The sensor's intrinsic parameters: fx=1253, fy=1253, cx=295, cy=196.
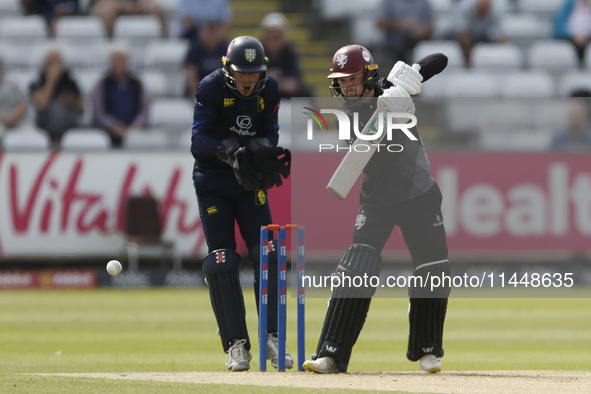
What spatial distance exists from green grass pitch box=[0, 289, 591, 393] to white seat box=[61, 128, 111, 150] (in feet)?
5.89

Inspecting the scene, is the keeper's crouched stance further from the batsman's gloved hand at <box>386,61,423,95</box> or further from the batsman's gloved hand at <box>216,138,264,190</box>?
the batsman's gloved hand at <box>386,61,423,95</box>

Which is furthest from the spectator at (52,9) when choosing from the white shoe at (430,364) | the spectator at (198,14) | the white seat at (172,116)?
the white shoe at (430,364)

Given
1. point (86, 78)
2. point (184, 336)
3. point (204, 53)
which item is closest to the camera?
point (184, 336)

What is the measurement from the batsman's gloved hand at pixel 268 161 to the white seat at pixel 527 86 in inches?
365

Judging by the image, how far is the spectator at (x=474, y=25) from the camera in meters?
17.5

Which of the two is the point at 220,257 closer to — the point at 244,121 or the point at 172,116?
the point at 244,121

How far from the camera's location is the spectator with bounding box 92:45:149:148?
1578 cm

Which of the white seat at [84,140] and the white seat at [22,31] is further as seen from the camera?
the white seat at [22,31]

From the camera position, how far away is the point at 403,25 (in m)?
17.0

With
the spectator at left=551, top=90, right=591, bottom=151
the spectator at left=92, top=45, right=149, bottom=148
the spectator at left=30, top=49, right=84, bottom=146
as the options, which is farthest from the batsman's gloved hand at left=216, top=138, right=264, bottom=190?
the spectator at left=30, top=49, right=84, bottom=146

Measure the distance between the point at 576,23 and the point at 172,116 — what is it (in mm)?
6059

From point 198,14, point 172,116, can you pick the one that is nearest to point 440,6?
point 198,14

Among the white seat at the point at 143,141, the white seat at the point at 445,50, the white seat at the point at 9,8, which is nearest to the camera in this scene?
the white seat at the point at 143,141

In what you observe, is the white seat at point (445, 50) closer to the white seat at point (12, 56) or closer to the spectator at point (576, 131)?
the spectator at point (576, 131)
